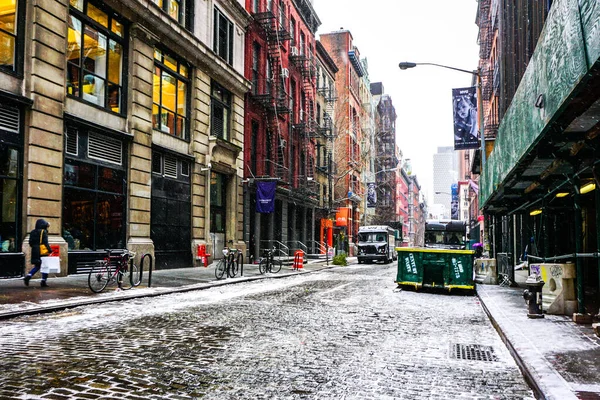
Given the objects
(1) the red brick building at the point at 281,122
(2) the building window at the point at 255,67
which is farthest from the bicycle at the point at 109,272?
(2) the building window at the point at 255,67

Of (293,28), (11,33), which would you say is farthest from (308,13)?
(11,33)

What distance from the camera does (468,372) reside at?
5.80 m

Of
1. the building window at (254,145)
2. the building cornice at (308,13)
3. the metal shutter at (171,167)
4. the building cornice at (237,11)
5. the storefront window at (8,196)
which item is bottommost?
the storefront window at (8,196)

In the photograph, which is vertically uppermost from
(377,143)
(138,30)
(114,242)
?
(377,143)

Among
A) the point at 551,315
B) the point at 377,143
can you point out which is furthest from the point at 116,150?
the point at 377,143

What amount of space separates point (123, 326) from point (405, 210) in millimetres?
117218

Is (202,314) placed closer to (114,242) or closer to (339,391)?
(339,391)

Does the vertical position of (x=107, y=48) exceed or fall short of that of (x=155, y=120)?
it exceeds it

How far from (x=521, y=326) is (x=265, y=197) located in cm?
2055

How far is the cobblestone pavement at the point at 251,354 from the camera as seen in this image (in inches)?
194

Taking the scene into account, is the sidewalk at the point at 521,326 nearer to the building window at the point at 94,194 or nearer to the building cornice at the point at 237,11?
the building window at the point at 94,194

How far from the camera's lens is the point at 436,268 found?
1591 centimetres

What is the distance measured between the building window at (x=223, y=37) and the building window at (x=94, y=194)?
32.0 feet

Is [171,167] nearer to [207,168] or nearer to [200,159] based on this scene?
[200,159]
